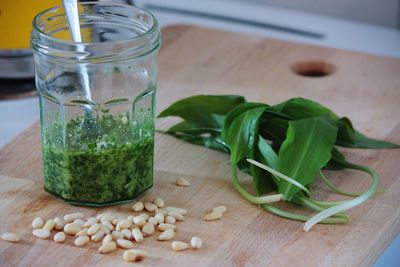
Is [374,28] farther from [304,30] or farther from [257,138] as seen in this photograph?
[257,138]

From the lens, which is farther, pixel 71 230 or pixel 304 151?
pixel 304 151

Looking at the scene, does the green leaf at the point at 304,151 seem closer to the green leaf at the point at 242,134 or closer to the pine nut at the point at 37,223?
the green leaf at the point at 242,134

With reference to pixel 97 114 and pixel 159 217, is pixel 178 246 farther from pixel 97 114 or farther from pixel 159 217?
pixel 97 114

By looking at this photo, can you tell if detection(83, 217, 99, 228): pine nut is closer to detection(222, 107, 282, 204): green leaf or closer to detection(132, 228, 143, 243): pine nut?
detection(132, 228, 143, 243): pine nut

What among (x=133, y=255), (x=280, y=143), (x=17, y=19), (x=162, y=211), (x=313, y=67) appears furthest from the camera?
(x=313, y=67)

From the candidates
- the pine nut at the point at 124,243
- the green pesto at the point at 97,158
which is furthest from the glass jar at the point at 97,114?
the pine nut at the point at 124,243

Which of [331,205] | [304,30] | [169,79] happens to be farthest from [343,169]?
[304,30]

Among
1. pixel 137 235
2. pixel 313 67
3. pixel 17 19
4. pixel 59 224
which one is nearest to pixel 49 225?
pixel 59 224

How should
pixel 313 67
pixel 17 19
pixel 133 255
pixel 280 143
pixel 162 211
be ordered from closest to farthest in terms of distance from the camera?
pixel 133 255 → pixel 162 211 → pixel 280 143 → pixel 17 19 → pixel 313 67
